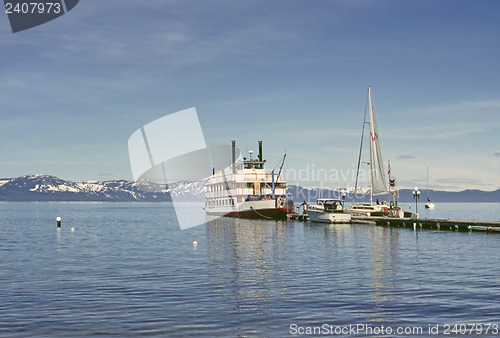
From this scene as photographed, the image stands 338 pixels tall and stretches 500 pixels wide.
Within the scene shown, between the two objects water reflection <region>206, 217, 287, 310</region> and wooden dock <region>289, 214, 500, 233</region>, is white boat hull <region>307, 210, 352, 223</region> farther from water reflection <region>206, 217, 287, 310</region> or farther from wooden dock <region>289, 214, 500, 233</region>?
water reflection <region>206, 217, 287, 310</region>

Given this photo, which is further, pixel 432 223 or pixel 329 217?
pixel 329 217

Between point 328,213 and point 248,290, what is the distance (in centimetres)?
6057

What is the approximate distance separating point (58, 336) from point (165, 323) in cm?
421

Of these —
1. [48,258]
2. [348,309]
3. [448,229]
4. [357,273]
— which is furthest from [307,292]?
[448,229]

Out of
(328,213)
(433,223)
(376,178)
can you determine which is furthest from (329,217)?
(433,223)

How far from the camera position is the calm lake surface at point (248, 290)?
2159cm

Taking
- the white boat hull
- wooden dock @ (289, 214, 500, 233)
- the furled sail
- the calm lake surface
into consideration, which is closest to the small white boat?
the white boat hull

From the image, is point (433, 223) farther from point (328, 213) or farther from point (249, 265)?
point (249, 265)

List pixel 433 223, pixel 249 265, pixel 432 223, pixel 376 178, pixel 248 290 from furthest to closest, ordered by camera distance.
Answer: pixel 376 178
pixel 432 223
pixel 433 223
pixel 249 265
pixel 248 290

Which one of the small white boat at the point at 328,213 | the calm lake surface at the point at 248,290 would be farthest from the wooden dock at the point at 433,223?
the calm lake surface at the point at 248,290

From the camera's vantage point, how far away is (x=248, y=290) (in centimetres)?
2933

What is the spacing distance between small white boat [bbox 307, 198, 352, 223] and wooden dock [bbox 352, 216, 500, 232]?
2685 mm

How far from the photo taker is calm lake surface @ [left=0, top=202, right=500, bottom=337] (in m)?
21.6

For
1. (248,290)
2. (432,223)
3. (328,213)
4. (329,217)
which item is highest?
(328,213)
